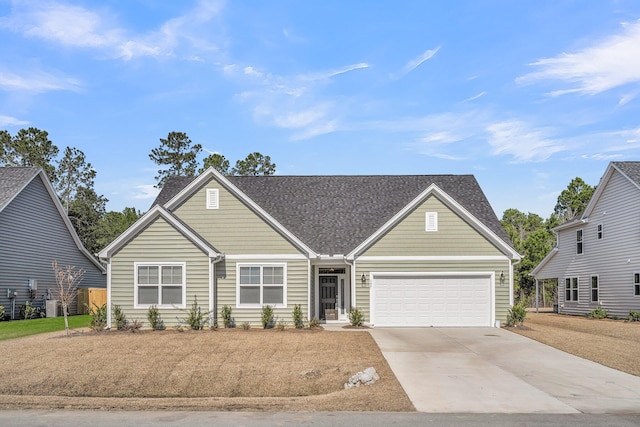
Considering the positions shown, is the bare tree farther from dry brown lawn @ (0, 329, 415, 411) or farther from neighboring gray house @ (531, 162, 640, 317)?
neighboring gray house @ (531, 162, 640, 317)

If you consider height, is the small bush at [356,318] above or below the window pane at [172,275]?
below

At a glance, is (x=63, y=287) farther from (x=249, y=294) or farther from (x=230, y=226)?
(x=249, y=294)

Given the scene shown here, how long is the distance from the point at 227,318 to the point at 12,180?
52.5ft

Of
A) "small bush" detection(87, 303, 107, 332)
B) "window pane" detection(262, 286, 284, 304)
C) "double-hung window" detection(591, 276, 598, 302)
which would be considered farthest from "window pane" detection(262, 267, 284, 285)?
"double-hung window" detection(591, 276, 598, 302)

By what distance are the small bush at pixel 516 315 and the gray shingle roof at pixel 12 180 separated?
23554 mm

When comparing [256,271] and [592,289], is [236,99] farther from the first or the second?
[592,289]

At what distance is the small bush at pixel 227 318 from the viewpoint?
2380 centimetres

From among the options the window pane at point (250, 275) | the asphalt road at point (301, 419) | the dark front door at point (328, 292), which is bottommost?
the asphalt road at point (301, 419)

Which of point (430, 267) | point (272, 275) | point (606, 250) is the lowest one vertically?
point (272, 275)

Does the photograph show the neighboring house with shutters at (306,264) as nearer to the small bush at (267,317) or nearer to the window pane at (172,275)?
the window pane at (172,275)

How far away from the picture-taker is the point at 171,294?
78.2ft

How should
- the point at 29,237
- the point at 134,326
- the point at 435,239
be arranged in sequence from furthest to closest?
the point at 29,237 < the point at 435,239 < the point at 134,326

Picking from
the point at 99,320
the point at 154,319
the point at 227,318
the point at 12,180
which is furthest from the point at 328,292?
the point at 12,180

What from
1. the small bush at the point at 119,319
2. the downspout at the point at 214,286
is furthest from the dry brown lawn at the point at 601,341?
the small bush at the point at 119,319
